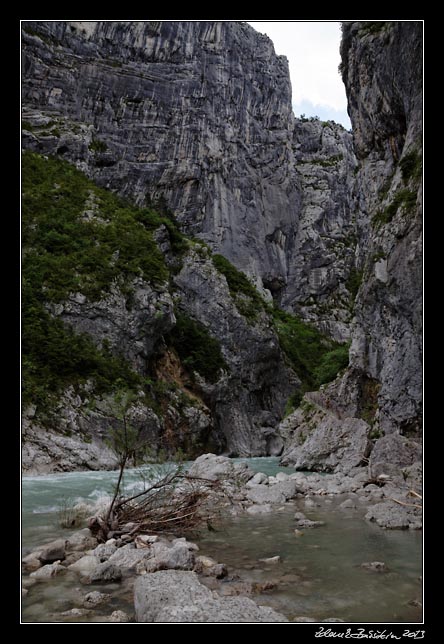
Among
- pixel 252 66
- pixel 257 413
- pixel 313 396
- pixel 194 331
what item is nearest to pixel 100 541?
pixel 313 396

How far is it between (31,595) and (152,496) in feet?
11.7

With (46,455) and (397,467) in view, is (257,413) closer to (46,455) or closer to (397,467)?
(46,455)

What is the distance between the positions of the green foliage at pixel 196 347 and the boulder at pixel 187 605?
120ft

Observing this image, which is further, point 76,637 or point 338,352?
point 338,352

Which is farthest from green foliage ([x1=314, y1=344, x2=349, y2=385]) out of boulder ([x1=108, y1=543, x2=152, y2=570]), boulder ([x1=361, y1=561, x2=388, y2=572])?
boulder ([x1=108, y1=543, x2=152, y2=570])

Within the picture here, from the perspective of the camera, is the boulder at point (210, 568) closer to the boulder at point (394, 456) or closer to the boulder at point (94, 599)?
the boulder at point (94, 599)

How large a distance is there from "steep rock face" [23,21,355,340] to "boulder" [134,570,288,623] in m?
51.1

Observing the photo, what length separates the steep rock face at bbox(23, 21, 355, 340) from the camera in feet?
182

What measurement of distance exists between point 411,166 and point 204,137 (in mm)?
46502

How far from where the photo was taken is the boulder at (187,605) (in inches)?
180

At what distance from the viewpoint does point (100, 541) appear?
8336 mm

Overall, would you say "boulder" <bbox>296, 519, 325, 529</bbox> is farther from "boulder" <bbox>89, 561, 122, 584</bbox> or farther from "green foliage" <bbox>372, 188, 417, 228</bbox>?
"green foliage" <bbox>372, 188, 417, 228</bbox>

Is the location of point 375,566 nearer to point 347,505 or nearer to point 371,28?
point 347,505
